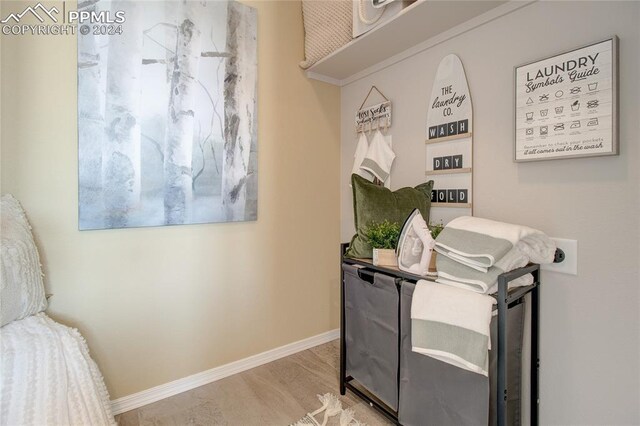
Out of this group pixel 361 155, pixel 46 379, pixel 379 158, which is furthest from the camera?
pixel 361 155

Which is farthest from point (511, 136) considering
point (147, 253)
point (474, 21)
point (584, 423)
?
point (147, 253)

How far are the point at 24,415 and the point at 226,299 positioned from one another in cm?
102

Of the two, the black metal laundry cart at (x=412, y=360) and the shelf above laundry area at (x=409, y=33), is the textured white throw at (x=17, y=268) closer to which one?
the black metal laundry cart at (x=412, y=360)

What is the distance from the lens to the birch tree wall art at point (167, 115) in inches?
55.0

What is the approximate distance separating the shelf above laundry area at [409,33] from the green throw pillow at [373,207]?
0.78 metres

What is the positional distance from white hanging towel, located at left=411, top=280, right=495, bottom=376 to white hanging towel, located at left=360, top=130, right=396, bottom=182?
0.90 metres

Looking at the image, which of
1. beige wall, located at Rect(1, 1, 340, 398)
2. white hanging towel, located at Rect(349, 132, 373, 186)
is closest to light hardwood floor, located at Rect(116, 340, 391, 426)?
beige wall, located at Rect(1, 1, 340, 398)

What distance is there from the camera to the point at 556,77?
1163 mm

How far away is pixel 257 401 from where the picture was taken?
62.2 inches

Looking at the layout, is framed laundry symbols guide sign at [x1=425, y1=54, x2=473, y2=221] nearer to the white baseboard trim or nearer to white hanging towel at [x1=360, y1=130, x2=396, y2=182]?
white hanging towel at [x1=360, y1=130, x2=396, y2=182]

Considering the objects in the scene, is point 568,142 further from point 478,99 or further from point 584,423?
point 584,423

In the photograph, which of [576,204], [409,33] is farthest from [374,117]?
[576,204]

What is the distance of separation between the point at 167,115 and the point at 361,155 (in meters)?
1.16

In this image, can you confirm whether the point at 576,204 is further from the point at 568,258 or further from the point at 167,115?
the point at 167,115
